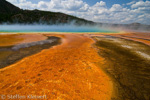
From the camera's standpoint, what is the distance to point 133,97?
129 inches

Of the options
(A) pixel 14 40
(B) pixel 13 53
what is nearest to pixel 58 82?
(B) pixel 13 53

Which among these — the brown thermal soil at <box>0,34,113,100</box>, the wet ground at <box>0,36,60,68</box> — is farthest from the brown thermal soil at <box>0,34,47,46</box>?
the brown thermal soil at <box>0,34,113,100</box>

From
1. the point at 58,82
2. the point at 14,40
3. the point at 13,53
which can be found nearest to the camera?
the point at 58,82

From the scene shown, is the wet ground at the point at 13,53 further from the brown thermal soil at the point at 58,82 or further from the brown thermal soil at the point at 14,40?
the brown thermal soil at the point at 14,40

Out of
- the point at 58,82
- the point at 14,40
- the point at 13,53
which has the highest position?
the point at 14,40

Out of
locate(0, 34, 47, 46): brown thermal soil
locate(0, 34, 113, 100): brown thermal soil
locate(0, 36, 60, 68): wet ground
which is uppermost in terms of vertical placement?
locate(0, 34, 47, 46): brown thermal soil

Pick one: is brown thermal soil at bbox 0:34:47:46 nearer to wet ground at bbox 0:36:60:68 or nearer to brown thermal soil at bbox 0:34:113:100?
wet ground at bbox 0:36:60:68

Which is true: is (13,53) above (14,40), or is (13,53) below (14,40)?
below

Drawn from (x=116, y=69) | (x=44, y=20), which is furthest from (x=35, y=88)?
(x=44, y=20)

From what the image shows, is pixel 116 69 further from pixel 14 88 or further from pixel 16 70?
pixel 16 70

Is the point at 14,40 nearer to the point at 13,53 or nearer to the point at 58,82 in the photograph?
the point at 13,53

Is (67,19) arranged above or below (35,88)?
above

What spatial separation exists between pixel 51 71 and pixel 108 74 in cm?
316

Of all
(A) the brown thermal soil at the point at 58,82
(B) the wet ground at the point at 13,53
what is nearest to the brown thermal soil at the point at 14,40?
(B) the wet ground at the point at 13,53
